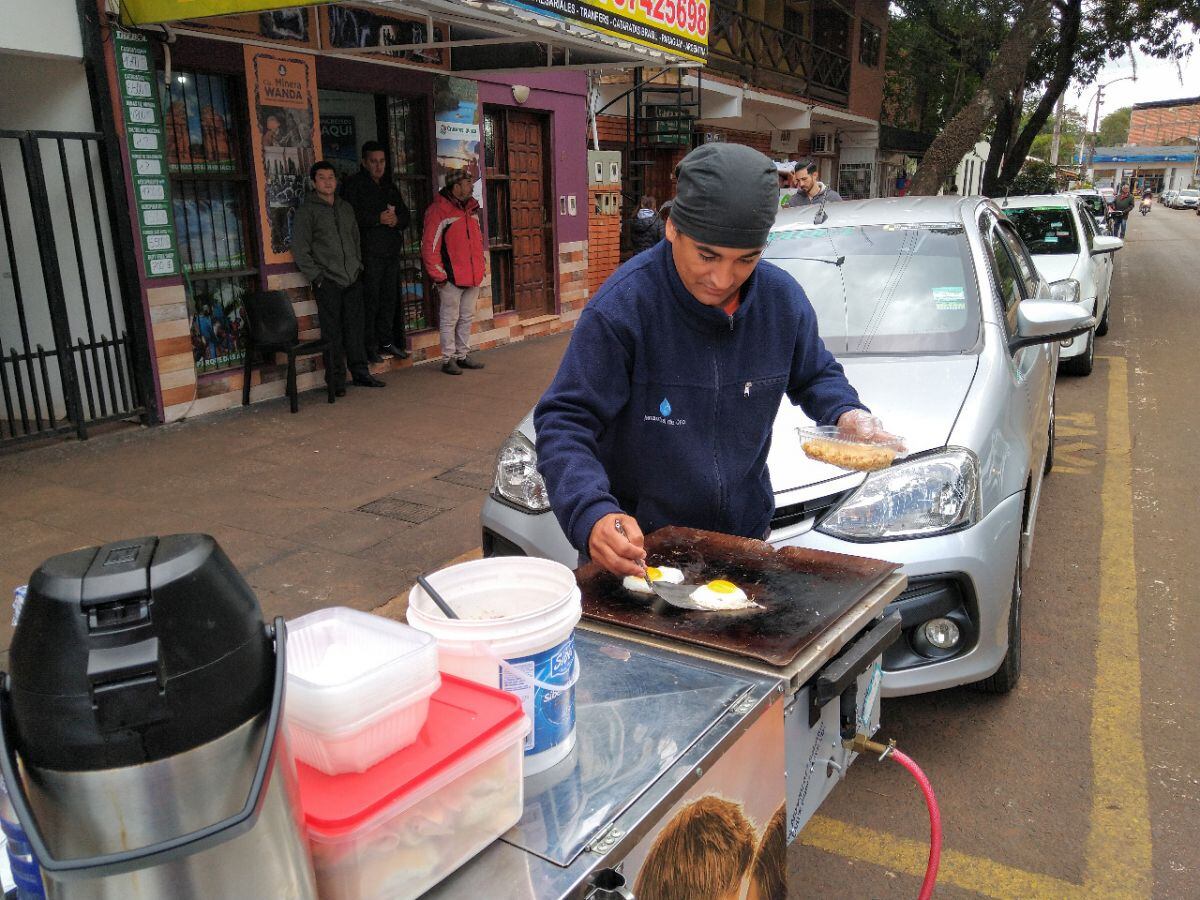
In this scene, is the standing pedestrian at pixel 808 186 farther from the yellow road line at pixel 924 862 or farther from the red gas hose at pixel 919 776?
the red gas hose at pixel 919 776

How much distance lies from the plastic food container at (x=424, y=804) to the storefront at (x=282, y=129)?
19.2ft

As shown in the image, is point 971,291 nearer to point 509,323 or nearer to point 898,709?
point 898,709

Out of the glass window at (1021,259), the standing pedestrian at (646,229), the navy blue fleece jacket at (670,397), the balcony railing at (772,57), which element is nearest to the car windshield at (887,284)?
the glass window at (1021,259)

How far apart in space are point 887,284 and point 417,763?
3.96 meters

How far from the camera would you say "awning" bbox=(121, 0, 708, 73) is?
6.30 meters

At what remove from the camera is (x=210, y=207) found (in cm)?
781

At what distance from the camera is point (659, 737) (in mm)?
1624

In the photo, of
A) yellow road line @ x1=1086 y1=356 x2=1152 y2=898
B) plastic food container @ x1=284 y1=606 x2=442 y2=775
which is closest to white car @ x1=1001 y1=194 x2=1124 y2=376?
yellow road line @ x1=1086 y1=356 x2=1152 y2=898

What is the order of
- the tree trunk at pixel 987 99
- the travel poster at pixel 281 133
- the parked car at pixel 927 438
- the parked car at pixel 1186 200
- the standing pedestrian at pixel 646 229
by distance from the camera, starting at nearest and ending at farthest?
the parked car at pixel 927 438, the travel poster at pixel 281 133, the standing pedestrian at pixel 646 229, the tree trunk at pixel 987 99, the parked car at pixel 1186 200

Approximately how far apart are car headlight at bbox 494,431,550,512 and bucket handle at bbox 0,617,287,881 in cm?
252

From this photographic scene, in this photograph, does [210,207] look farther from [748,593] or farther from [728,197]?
[748,593]

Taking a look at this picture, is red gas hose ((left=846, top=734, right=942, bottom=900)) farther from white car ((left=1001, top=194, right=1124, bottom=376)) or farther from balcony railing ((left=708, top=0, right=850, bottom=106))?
balcony railing ((left=708, top=0, right=850, bottom=106))

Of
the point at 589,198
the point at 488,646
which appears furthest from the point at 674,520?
the point at 589,198

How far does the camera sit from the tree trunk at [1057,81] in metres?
21.2
